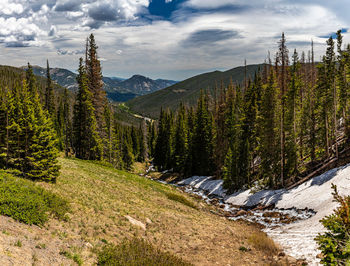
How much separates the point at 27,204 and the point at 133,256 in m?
5.37

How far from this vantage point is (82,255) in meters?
9.61

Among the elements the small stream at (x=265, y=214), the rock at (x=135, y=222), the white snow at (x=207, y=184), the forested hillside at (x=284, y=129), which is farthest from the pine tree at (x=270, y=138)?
the rock at (x=135, y=222)

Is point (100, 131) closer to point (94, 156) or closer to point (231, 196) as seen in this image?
point (94, 156)

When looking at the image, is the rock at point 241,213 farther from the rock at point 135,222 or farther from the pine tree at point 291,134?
the rock at point 135,222

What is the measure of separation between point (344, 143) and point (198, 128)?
27106mm

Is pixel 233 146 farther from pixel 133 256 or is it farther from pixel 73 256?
pixel 73 256

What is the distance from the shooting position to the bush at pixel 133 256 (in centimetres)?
959

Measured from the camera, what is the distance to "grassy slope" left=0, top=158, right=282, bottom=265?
9.40 metres

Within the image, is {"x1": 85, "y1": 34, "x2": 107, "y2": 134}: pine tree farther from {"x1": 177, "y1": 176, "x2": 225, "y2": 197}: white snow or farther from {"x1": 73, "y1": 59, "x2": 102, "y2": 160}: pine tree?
{"x1": 177, "y1": 176, "x2": 225, "y2": 197}: white snow

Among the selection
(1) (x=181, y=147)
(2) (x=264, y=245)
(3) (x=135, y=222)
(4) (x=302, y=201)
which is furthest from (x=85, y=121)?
(4) (x=302, y=201)

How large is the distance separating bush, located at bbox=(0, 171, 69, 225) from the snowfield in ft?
46.5

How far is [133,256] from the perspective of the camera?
10242mm

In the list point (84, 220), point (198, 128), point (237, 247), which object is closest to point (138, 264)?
point (84, 220)

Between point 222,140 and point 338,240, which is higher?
point 338,240
